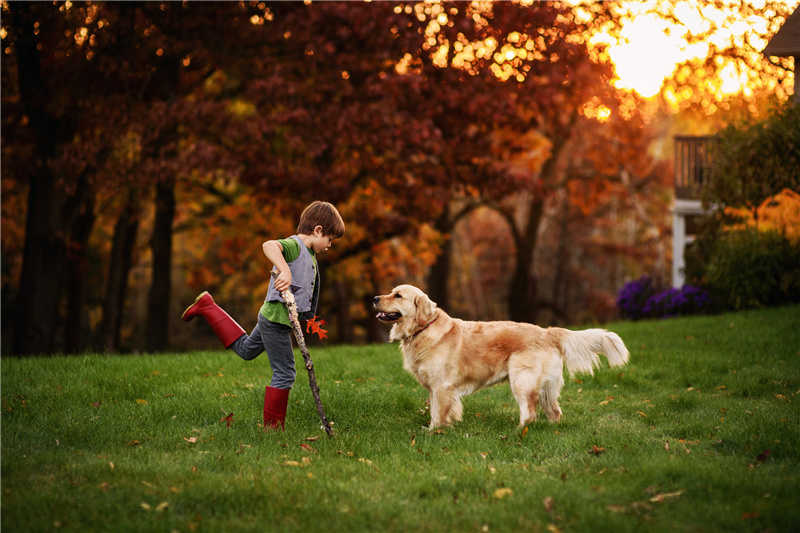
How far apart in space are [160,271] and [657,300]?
36.4 feet

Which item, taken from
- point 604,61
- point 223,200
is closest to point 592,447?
point 604,61

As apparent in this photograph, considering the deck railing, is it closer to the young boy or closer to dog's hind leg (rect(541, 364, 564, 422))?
dog's hind leg (rect(541, 364, 564, 422))

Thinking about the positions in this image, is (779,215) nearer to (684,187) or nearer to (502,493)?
(684,187)

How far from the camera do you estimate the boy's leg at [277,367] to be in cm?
554

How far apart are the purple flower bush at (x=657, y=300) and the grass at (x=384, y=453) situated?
588 centimetres

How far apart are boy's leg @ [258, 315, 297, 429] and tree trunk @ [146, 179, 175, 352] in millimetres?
9275

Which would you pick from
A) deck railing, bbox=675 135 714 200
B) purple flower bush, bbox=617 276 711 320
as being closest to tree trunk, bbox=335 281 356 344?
purple flower bush, bbox=617 276 711 320

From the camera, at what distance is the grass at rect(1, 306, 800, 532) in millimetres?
3789

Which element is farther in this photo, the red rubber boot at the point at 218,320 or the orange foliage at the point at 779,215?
the orange foliage at the point at 779,215

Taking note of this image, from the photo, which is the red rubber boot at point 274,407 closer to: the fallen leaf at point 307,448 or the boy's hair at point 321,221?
the fallen leaf at point 307,448

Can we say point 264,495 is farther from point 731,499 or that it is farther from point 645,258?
point 645,258

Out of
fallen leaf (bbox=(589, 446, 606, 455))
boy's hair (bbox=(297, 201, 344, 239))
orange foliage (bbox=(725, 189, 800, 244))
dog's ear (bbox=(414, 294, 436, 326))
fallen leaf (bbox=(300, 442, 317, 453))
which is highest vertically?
orange foliage (bbox=(725, 189, 800, 244))

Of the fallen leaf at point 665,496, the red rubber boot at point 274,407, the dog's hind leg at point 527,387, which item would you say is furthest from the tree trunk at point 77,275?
the fallen leaf at point 665,496

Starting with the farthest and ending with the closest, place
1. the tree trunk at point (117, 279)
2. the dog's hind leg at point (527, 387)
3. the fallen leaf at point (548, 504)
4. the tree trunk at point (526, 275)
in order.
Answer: the tree trunk at point (526, 275) → the tree trunk at point (117, 279) → the dog's hind leg at point (527, 387) → the fallen leaf at point (548, 504)
